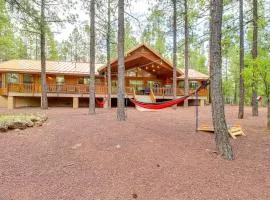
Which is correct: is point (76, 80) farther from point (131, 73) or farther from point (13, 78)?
point (131, 73)

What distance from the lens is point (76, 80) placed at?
19.8m

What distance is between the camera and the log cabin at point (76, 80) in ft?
55.2

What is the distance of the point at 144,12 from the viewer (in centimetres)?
903

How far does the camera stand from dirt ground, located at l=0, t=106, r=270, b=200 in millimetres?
3408

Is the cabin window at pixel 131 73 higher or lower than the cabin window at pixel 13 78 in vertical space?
higher

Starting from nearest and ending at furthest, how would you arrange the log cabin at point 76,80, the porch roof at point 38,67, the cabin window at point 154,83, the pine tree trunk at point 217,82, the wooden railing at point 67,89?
the pine tree trunk at point 217,82 < the wooden railing at point 67,89 < the log cabin at point 76,80 < the porch roof at point 38,67 < the cabin window at point 154,83

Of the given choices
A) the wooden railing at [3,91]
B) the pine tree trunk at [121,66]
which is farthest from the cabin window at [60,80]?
the pine tree trunk at [121,66]


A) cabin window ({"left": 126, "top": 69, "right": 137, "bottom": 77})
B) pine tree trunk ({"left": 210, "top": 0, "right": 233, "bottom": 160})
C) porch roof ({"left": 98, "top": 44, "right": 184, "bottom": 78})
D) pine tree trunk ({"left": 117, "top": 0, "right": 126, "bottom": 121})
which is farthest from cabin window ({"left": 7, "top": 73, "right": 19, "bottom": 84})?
pine tree trunk ({"left": 210, "top": 0, "right": 233, "bottom": 160})

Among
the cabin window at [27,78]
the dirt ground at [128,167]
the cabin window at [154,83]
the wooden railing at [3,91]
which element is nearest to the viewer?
the dirt ground at [128,167]

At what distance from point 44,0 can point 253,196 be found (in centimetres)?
1168

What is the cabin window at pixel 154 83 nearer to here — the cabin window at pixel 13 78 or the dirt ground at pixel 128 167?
the cabin window at pixel 13 78

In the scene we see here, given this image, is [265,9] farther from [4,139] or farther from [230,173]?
[4,139]

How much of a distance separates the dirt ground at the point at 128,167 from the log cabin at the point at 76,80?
10844mm

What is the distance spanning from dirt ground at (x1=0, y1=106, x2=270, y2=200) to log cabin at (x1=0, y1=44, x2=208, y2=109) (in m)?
10.8
